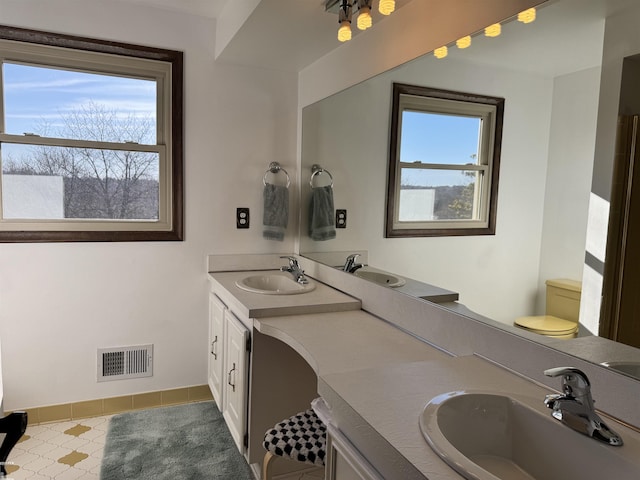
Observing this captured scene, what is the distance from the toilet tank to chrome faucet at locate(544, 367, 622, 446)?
253 mm

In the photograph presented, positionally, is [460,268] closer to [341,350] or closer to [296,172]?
[341,350]

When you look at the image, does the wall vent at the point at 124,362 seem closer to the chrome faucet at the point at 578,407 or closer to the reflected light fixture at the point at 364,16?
the reflected light fixture at the point at 364,16

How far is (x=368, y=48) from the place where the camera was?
212 centimetres

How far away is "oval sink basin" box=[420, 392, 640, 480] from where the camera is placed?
916 mm

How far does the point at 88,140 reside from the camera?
2.59m

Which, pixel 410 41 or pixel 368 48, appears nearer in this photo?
pixel 410 41

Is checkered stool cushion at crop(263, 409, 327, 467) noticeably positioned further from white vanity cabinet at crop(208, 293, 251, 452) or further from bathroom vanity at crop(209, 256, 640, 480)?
white vanity cabinet at crop(208, 293, 251, 452)

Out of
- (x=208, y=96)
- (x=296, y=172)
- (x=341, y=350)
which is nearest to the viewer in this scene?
(x=341, y=350)

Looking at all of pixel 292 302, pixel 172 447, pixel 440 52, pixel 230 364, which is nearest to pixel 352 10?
pixel 440 52

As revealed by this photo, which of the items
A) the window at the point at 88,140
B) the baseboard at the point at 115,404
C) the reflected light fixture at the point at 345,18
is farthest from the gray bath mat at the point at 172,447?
the reflected light fixture at the point at 345,18

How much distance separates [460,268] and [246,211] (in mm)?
1625

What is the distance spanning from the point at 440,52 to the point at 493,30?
0.24m

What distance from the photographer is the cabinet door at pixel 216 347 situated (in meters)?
2.45

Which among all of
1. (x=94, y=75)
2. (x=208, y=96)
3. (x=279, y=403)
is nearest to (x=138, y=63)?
(x=94, y=75)
